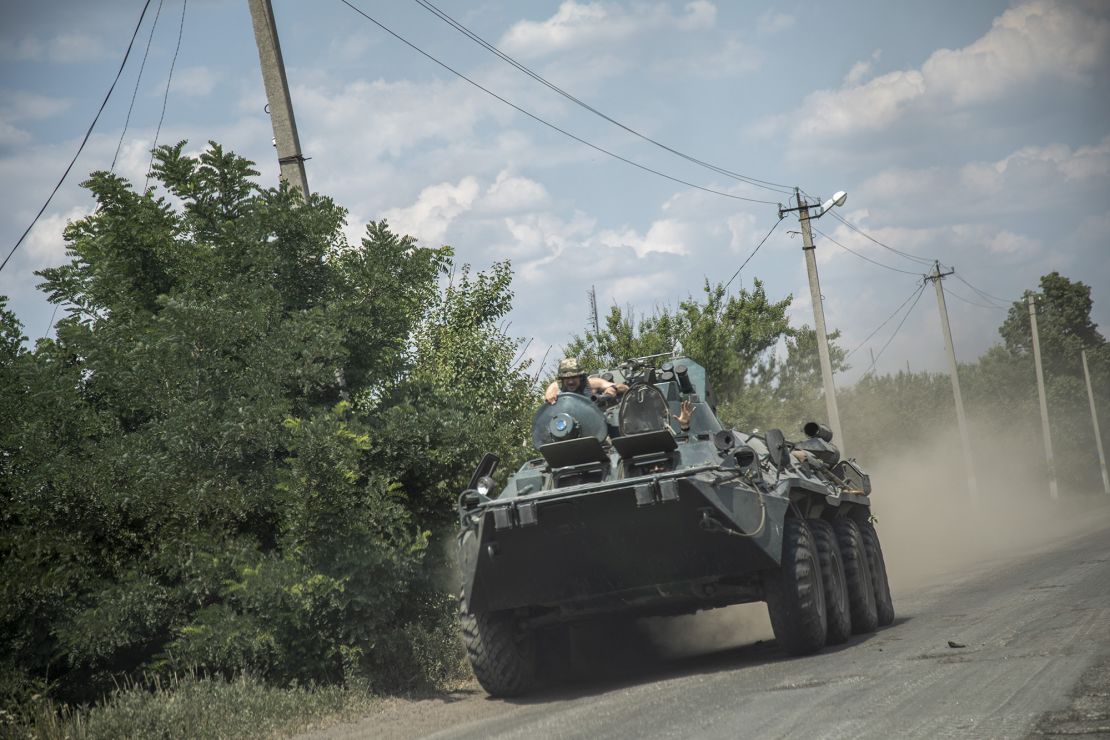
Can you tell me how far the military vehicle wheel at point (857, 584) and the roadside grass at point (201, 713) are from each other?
4.79 m

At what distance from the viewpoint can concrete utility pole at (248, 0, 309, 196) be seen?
1307 centimetres

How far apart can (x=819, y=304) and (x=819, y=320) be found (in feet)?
1.11

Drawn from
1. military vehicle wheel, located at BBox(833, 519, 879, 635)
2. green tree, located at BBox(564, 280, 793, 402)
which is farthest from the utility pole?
military vehicle wheel, located at BBox(833, 519, 879, 635)

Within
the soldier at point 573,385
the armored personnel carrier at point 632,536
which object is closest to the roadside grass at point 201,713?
the armored personnel carrier at point 632,536

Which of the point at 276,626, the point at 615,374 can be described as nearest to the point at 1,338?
the point at 276,626

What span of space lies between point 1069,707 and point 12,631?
28.5 ft

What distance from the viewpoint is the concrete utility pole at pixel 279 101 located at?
515 inches

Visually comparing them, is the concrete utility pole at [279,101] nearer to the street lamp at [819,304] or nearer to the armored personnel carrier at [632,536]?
the armored personnel carrier at [632,536]

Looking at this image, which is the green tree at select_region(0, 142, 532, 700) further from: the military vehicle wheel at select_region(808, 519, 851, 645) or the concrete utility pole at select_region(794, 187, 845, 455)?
the concrete utility pole at select_region(794, 187, 845, 455)

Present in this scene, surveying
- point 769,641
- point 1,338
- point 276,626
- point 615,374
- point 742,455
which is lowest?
point 769,641

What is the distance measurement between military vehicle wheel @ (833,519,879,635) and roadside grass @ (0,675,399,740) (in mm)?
4793

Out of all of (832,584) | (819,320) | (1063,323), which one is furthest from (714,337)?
(1063,323)

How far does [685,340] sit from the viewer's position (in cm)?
2577

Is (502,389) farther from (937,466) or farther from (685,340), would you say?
(937,466)
